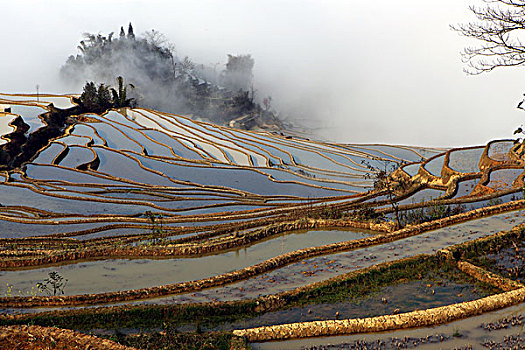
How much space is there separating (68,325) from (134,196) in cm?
920

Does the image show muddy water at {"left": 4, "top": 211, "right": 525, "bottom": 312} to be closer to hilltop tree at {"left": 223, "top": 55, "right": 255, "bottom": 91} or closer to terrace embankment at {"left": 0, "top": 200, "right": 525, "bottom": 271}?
terrace embankment at {"left": 0, "top": 200, "right": 525, "bottom": 271}

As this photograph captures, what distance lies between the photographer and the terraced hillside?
21.9 feet

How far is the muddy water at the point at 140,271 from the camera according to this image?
8.01 m

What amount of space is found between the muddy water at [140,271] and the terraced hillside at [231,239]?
0.04 m

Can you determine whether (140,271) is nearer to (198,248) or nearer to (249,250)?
(198,248)

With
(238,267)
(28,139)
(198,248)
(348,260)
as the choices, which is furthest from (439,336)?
(28,139)

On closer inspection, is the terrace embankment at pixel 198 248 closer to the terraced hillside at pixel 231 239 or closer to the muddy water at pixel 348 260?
the terraced hillside at pixel 231 239

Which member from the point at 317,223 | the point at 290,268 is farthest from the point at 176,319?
the point at 317,223

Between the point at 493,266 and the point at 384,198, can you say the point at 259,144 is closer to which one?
the point at 384,198

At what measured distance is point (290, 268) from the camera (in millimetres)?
8461

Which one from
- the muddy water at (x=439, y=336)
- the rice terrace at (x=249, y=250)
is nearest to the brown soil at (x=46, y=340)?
the rice terrace at (x=249, y=250)

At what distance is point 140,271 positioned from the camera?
8625 millimetres

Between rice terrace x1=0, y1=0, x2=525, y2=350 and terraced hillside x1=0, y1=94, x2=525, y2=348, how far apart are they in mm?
37

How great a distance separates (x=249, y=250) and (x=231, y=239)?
0.49 metres
